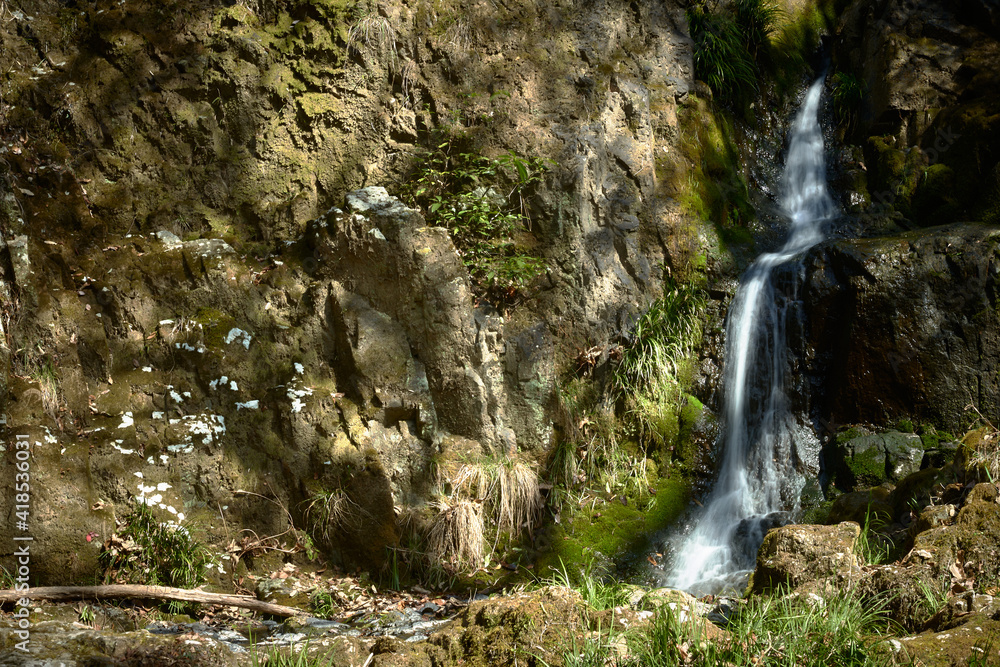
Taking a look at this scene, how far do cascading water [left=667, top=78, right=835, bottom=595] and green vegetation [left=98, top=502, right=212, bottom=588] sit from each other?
377 centimetres

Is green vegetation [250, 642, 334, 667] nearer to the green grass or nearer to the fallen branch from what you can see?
the fallen branch

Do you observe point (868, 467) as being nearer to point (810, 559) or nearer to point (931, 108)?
point (810, 559)

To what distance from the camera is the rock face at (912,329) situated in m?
6.18

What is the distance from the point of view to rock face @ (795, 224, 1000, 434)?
6184mm

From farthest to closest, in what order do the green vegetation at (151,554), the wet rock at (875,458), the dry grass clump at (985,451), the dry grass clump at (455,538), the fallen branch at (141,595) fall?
the wet rock at (875,458) → the dry grass clump at (455,538) → the green vegetation at (151,554) → the fallen branch at (141,595) → the dry grass clump at (985,451)

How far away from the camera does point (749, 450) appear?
21.4ft

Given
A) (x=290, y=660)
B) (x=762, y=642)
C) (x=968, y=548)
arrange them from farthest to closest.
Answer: (x=968, y=548) < (x=290, y=660) < (x=762, y=642)

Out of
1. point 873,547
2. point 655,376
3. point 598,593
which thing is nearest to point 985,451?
point 873,547

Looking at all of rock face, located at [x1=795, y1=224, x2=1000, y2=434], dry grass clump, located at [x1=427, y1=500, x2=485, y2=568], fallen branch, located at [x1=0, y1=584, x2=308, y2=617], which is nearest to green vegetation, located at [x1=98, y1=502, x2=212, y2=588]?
fallen branch, located at [x1=0, y1=584, x2=308, y2=617]

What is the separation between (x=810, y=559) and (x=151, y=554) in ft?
14.7

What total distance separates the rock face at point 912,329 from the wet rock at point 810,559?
3043mm

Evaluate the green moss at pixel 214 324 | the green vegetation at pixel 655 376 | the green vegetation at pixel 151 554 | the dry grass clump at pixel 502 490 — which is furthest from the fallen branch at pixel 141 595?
the green vegetation at pixel 655 376

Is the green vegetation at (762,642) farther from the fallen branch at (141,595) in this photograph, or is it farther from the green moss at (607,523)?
the fallen branch at (141,595)

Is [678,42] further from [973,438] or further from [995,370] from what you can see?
[973,438]
